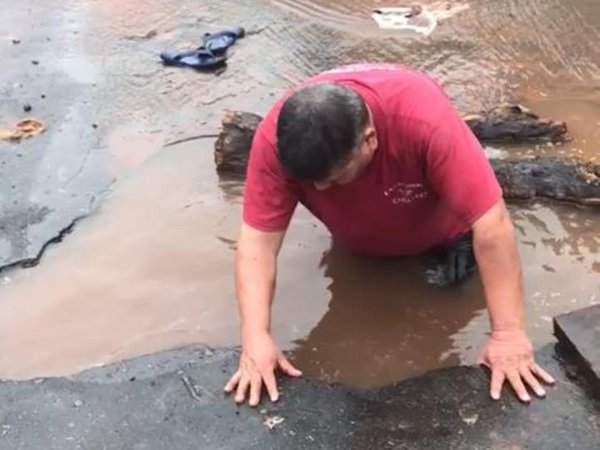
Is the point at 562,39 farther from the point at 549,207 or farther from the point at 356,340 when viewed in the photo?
the point at 356,340

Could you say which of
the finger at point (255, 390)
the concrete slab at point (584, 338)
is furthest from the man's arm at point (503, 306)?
the finger at point (255, 390)

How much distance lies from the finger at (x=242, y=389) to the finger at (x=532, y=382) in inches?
34.8

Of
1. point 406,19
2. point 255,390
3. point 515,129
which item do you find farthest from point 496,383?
point 406,19

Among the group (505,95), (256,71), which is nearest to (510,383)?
(505,95)

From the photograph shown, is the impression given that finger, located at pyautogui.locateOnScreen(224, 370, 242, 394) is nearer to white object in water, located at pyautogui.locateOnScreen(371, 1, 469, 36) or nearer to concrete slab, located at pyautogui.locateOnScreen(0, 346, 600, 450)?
concrete slab, located at pyautogui.locateOnScreen(0, 346, 600, 450)

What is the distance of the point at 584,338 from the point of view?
329 centimetres

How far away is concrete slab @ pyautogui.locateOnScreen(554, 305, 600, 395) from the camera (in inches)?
125

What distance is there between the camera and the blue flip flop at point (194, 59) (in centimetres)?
598

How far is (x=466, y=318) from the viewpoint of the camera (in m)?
3.81

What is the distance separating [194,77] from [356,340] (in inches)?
105

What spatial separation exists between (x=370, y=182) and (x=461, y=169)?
366 millimetres

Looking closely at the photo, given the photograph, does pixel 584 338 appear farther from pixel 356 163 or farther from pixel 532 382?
pixel 356 163

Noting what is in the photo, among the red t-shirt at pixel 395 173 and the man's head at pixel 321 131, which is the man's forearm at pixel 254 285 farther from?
the man's head at pixel 321 131

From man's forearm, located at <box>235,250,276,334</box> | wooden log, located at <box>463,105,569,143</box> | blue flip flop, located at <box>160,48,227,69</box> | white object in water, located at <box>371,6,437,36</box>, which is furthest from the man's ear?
white object in water, located at <box>371,6,437,36</box>
